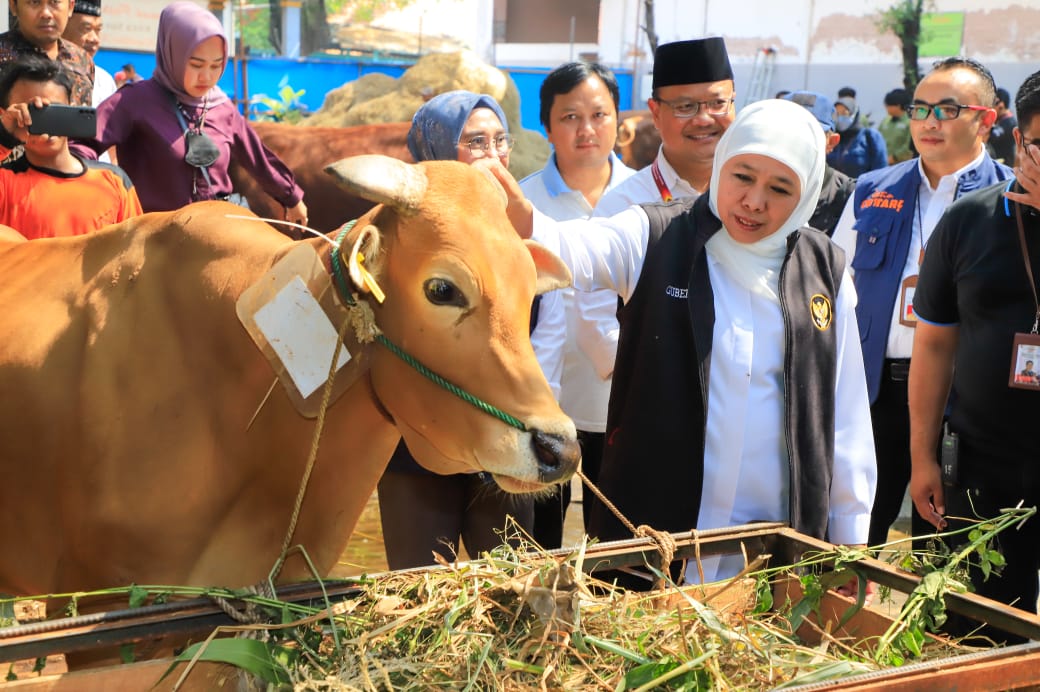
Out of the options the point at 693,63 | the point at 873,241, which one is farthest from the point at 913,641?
the point at 873,241

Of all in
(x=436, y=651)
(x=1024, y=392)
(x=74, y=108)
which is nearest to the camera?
(x=436, y=651)

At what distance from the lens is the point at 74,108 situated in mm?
3781

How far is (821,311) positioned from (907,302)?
1658 mm

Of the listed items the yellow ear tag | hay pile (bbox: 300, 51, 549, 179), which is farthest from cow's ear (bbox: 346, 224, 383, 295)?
hay pile (bbox: 300, 51, 549, 179)

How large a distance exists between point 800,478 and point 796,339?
375mm

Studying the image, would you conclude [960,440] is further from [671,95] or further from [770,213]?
[671,95]

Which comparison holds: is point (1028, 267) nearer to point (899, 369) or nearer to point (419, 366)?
point (899, 369)

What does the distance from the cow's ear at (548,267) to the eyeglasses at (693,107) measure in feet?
6.32

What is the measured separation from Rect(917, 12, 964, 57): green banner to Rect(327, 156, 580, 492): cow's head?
21.1m

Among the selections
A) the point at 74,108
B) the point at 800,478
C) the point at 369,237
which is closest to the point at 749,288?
the point at 800,478

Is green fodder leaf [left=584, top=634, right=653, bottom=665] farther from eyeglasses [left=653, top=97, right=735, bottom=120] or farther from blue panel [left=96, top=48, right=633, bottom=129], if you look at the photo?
blue panel [left=96, top=48, right=633, bottom=129]

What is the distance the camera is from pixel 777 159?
2992 mm

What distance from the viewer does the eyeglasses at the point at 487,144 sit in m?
3.47

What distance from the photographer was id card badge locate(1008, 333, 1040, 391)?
320 cm
